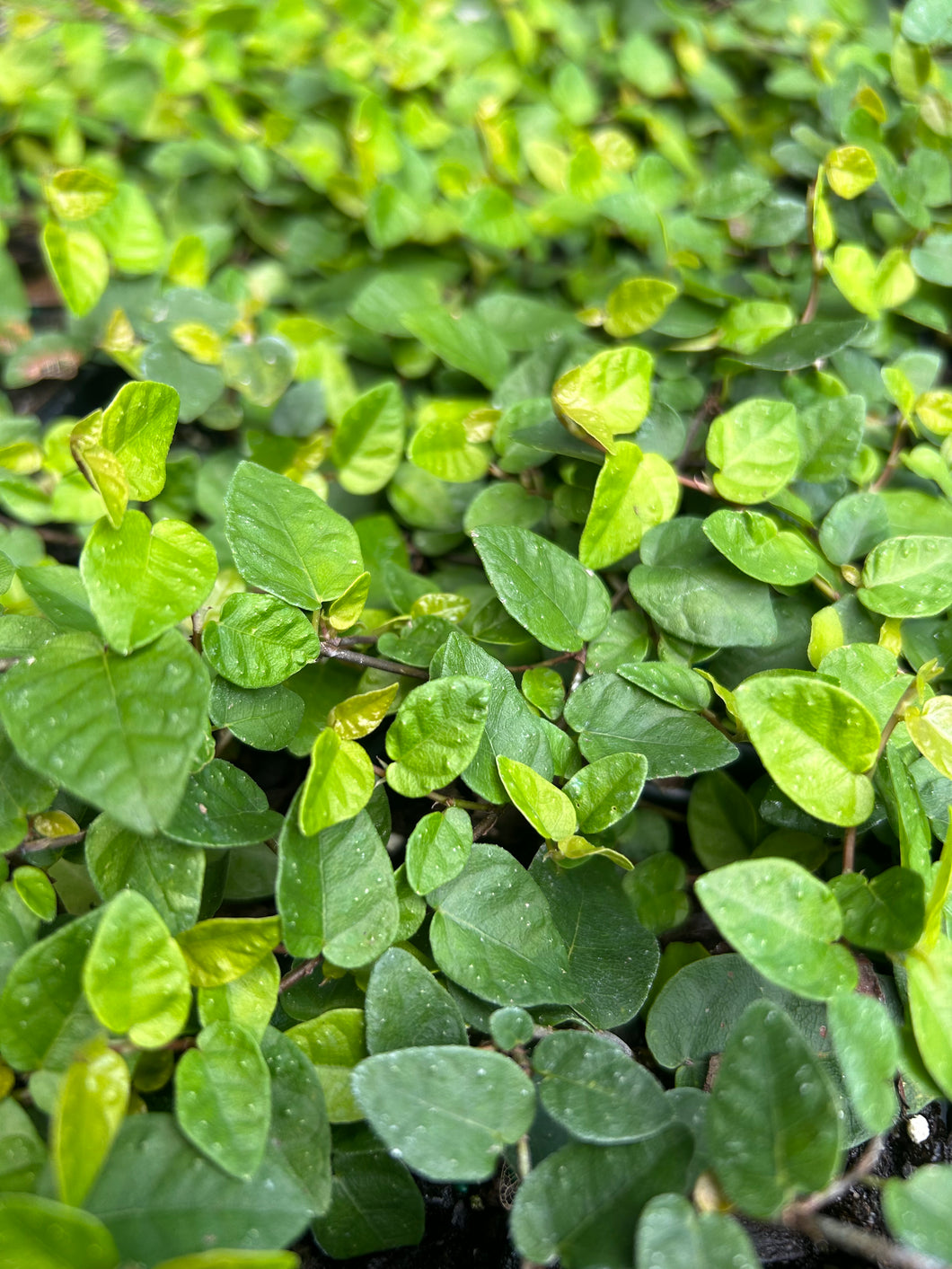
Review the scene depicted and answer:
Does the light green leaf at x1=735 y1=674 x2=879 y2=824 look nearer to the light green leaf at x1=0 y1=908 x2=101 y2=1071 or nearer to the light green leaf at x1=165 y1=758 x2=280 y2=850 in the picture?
the light green leaf at x1=165 y1=758 x2=280 y2=850

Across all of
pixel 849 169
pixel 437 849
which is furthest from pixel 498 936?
pixel 849 169

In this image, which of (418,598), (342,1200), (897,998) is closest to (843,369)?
(418,598)

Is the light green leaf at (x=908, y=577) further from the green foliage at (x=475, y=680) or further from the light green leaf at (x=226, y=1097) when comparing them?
the light green leaf at (x=226, y=1097)

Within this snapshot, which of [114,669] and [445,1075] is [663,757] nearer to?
[445,1075]

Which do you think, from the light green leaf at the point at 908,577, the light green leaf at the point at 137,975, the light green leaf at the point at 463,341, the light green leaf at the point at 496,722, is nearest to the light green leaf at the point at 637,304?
the light green leaf at the point at 463,341

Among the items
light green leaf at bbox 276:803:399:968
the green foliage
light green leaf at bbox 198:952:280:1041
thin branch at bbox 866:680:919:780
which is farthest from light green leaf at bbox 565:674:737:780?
light green leaf at bbox 198:952:280:1041
